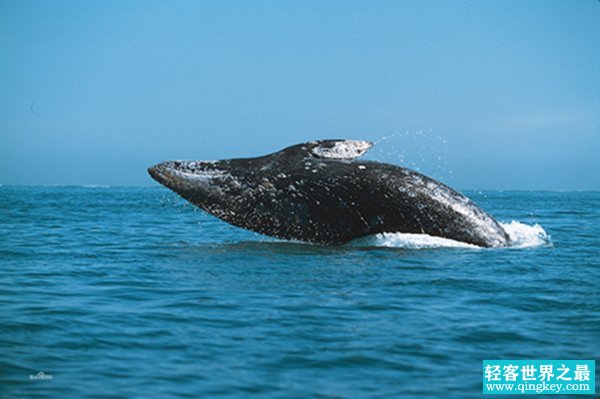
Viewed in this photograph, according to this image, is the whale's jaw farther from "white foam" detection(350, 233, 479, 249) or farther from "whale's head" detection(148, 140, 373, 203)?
"white foam" detection(350, 233, 479, 249)

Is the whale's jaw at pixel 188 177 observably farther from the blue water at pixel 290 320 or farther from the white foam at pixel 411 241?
the white foam at pixel 411 241

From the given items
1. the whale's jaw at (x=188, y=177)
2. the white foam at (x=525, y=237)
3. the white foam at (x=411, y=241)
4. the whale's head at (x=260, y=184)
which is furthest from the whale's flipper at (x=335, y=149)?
the white foam at (x=525, y=237)

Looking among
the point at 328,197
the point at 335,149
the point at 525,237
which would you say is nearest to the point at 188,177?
the point at 328,197

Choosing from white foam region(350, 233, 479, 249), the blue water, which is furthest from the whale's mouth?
white foam region(350, 233, 479, 249)

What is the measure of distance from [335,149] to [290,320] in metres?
5.72

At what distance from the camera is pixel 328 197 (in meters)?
13.0

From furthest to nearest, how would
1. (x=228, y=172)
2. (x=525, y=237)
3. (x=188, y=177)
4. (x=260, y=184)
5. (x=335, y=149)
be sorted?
(x=525, y=237), (x=228, y=172), (x=188, y=177), (x=260, y=184), (x=335, y=149)

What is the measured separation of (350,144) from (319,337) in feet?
20.9

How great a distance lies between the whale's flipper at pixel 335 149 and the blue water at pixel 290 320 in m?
Answer: 1.63

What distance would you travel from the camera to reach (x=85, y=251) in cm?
1477

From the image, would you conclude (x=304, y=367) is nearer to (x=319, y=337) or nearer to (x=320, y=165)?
(x=319, y=337)

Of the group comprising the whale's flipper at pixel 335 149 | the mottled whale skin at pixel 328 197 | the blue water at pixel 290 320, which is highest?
the whale's flipper at pixel 335 149

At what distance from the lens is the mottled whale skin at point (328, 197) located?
42.5 feet

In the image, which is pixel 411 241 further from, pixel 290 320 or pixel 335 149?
pixel 290 320
